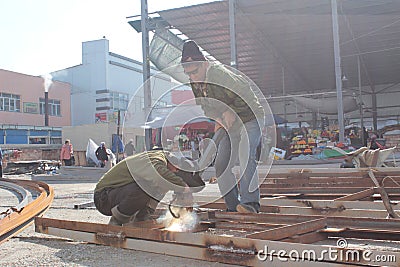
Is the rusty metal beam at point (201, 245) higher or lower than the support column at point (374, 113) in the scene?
lower

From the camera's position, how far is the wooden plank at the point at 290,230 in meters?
2.75

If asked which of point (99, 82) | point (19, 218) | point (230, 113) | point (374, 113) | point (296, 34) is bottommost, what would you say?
point (19, 218)

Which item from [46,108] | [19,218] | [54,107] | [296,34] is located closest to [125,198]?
[19,218]

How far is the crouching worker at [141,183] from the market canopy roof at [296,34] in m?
14.7

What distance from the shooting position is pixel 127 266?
9.00 feet

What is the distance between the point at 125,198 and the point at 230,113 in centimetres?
117

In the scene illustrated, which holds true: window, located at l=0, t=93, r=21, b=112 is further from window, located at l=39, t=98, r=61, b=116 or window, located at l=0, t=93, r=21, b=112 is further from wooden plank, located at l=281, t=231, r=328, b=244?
wooden plank, located at l=281, t=231, r=328, b=244

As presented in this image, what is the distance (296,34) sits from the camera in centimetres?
2067

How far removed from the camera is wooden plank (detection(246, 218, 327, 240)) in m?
2.75

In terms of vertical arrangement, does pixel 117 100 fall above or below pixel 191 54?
above

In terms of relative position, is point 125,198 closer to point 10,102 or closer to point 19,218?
point 19,218

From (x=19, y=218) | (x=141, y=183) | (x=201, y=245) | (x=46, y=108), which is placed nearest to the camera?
(x=201, y=245)

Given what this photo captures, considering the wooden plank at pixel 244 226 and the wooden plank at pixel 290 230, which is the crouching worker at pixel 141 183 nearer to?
the wooden plank at pixel 244 226

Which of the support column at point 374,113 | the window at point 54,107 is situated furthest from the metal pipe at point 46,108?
the support column at point 374,113
